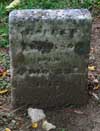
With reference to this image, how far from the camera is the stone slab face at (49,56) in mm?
4121

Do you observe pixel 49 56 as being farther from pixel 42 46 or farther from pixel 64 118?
pixel 64 118

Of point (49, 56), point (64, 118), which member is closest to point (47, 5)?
point (49, 56)

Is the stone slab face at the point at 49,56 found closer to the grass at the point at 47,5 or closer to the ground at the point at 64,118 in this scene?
the ground at the point at 64,118

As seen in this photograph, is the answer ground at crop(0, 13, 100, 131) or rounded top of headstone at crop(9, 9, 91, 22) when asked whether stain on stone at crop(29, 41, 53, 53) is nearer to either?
rounded top of headstone at crop(9, 9, 91, 22)

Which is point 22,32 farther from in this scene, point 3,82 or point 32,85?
point 3,82

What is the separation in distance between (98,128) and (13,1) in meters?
3.31

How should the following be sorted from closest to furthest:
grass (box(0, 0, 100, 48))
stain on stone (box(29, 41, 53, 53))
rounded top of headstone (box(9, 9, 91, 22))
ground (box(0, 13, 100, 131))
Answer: rounded top of headstone (box(9, 9, 91, 22)) < stain on stone (box(29, 41, 53, 53)) < ground (box(0, 13, 100, 131)) < grass (box(0, 0, 100, 48))

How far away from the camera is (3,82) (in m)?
4.98

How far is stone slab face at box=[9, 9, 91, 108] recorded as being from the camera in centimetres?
412

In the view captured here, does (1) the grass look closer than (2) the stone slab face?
No

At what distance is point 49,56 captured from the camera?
14.0ft

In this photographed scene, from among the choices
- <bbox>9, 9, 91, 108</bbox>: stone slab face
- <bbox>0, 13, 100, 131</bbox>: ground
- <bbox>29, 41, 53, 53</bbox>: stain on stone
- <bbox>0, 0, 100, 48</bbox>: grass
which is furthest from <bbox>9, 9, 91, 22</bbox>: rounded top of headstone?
<bbox>0, 0, 100, 48</bbox>: grass

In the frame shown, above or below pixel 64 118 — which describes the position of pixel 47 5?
above

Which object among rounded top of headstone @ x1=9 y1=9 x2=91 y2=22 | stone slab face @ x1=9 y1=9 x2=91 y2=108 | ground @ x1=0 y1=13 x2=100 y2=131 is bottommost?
ground @ x1=0 y1=13 x2=100 y2=131
